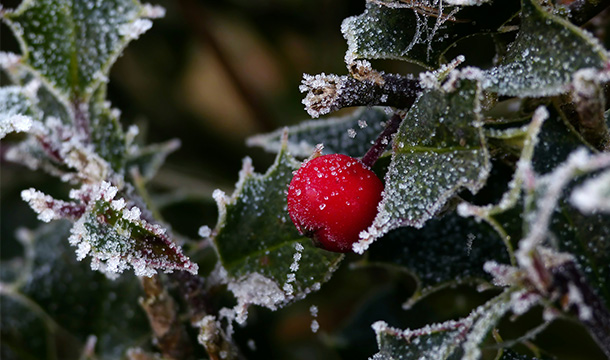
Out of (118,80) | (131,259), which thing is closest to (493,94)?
(131,259)

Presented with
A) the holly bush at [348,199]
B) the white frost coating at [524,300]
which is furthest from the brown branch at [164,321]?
the white frost coating at [524,300]

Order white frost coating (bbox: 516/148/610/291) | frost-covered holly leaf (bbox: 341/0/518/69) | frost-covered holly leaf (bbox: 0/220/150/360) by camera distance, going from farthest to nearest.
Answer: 1. frost-covered holly leaf (bbox: 0/220/150/360)
2. frost-covered holly leaf (bbox: 341/0/518/69)
3. white frost coating (bbox: 516/148/610/291)

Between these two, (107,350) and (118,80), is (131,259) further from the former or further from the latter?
(118,80)

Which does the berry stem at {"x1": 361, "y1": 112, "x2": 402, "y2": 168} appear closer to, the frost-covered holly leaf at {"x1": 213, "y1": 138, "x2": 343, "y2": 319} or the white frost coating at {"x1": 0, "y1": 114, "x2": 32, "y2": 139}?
the frost-covered holly leaf at {"x1": 213, "y1": 138, "x2": 343, "y2": 319}

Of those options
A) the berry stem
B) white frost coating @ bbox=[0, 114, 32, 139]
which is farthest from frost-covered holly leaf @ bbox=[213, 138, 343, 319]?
white frost coating @ bbox=[0, 114, 32, 139]

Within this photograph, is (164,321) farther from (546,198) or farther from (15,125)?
(546,198)

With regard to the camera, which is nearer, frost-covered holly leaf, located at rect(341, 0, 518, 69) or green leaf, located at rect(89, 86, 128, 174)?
frost-covered holly leaf, located at rect(341, 0, 518, 69)
